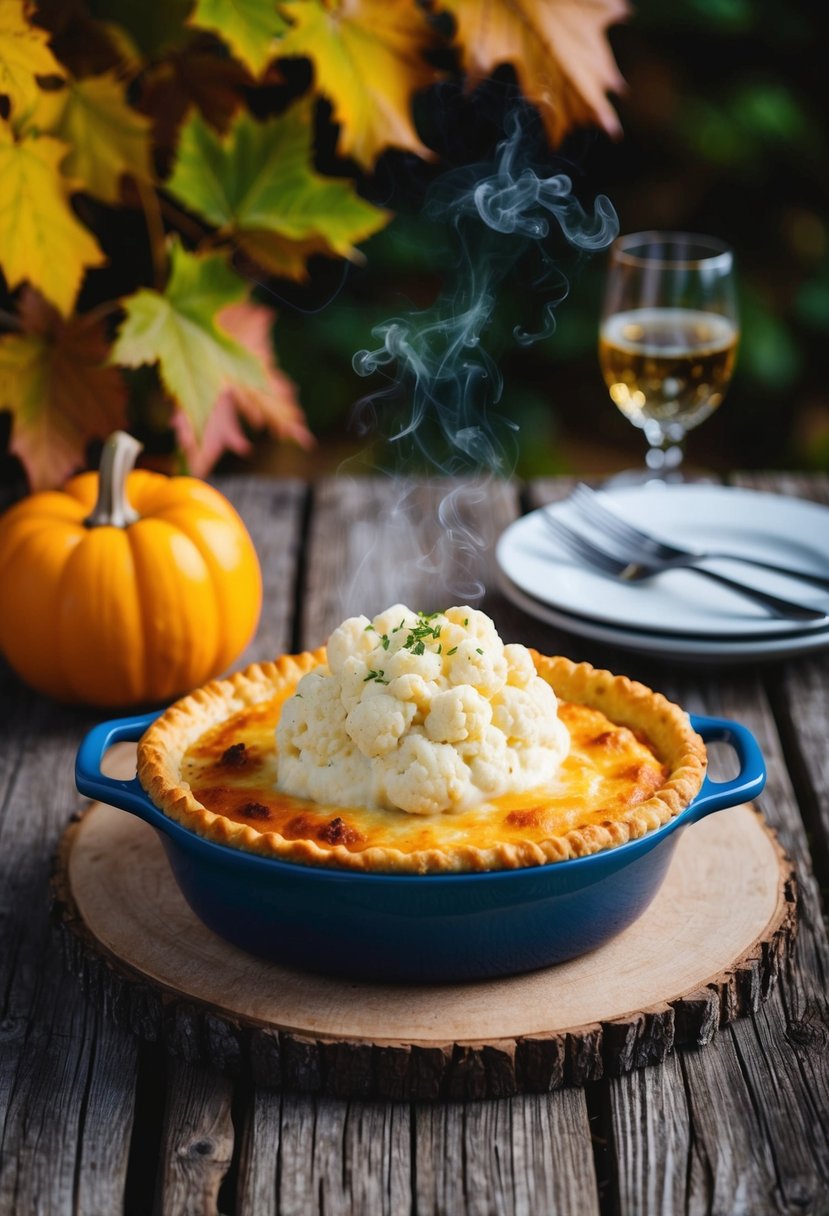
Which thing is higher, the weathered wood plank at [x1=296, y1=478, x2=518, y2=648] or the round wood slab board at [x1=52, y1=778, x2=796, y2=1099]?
the round wood slab board at [x1=52, y1=778, x2=796, y2=1099]

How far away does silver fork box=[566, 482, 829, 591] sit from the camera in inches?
118

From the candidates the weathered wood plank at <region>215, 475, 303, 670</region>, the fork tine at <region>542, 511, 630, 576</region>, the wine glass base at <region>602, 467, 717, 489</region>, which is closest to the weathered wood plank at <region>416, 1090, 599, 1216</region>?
the weathered wood plank at <region>215, 475, 303, 670</region>

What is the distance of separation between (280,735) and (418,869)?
368 mm

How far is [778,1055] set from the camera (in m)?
1.83

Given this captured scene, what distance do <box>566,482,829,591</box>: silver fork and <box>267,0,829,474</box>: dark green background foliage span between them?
2.70 m

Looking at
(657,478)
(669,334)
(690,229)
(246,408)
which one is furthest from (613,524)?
(690,229)

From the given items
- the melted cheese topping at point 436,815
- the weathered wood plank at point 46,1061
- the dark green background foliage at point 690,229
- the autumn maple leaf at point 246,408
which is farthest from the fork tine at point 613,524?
the dark green background foliage at point 690,229

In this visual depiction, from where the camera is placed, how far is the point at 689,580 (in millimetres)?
3080

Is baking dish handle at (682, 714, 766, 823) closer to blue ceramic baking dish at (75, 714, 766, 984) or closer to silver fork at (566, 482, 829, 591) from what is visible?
blue ceramic baking dish at (75, 714, 766, 984)

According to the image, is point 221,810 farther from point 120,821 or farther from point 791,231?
point 791,231

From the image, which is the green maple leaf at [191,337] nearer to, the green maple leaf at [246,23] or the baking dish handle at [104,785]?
the green maple leaf at [246,23]

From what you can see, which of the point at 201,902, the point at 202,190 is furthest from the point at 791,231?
the point at 201,902

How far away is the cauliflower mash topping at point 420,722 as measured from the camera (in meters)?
1.87

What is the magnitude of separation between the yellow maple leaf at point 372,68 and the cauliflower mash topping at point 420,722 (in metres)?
1.43
